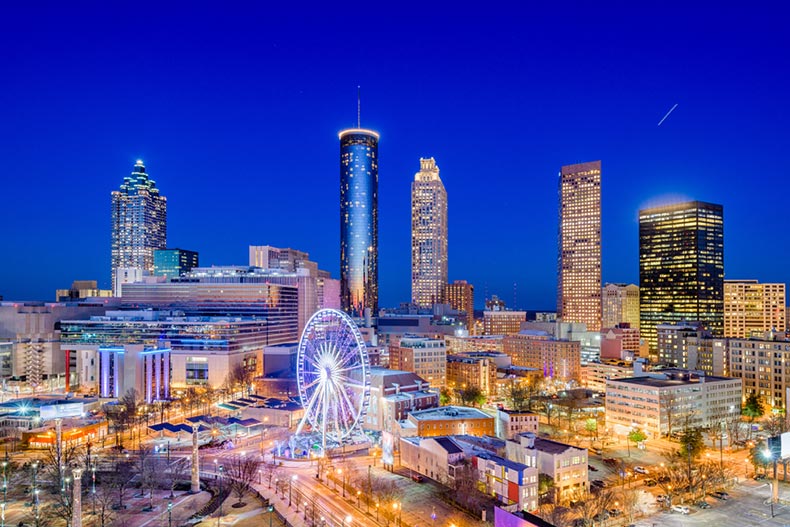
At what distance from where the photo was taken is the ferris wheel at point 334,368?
50.7m

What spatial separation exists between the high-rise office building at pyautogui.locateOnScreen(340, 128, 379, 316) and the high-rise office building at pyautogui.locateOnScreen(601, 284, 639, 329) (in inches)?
2755

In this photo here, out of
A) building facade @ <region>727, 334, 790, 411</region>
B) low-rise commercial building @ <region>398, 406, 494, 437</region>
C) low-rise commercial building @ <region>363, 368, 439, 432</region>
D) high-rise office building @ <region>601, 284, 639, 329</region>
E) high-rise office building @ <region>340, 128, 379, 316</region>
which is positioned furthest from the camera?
high-rise office building @ <region>340, 128, 379, 316</region>

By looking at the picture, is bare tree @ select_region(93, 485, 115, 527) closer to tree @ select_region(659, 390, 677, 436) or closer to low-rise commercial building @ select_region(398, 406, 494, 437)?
low-rise commercial building @ select_region(398, 406, 494, 437)

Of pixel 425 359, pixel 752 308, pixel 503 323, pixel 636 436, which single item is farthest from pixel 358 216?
pixel 636 436

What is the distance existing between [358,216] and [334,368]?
141m

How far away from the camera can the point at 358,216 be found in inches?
7500

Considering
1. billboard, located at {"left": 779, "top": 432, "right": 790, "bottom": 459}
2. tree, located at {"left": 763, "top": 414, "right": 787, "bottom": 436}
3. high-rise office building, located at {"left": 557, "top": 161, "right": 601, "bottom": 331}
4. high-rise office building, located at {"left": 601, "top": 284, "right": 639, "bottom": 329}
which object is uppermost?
high-rise office building, located at {"left": 557, "top": 161, "right": 601, "bottom": 331}

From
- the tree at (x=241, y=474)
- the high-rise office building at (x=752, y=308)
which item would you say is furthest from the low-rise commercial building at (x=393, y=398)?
the high-rise office building at (x=752, y=308)

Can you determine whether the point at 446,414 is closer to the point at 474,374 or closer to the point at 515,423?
the point at 515,423

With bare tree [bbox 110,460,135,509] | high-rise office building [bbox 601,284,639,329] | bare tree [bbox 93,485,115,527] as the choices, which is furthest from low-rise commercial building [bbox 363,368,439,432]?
high-rise office building [bbox 601,284,639,329]

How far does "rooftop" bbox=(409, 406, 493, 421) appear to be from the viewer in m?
53.5

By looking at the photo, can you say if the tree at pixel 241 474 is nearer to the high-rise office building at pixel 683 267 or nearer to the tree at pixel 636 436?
the tree at pixel 636 436

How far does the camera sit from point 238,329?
292 feet

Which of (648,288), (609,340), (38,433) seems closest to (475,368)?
(609,340)
